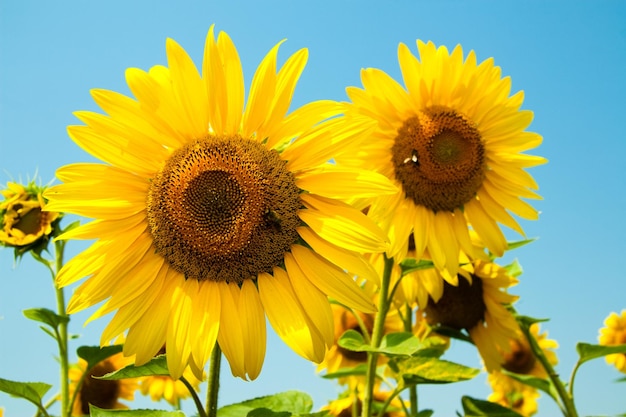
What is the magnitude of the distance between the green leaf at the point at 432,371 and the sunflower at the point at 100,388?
115 inches

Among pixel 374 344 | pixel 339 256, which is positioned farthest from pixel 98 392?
pixel 339 256

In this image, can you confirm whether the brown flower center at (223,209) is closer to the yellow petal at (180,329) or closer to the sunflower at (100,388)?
the yellow petal at (180,329)

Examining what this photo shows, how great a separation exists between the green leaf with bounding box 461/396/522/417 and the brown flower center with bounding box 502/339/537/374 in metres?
2.82

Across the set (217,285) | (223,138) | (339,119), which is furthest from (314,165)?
(217,285)

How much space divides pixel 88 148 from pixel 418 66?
221 cm

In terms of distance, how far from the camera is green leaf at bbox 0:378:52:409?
3.56 meters

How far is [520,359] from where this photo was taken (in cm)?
711

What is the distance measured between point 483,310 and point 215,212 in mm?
3210

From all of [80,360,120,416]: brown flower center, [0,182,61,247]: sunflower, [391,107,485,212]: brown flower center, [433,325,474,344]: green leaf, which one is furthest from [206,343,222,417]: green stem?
[80,360,120,416]: brown flower center

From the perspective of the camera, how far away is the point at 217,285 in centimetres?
292

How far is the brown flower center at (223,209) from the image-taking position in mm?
2920

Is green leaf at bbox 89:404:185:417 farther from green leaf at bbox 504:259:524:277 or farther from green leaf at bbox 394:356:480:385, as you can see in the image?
green leaf at bbox 504:259:524:277

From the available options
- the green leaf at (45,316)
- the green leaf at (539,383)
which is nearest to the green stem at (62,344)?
the green leaf at (45,316)

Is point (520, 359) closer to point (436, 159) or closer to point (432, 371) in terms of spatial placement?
point (436, 159)
